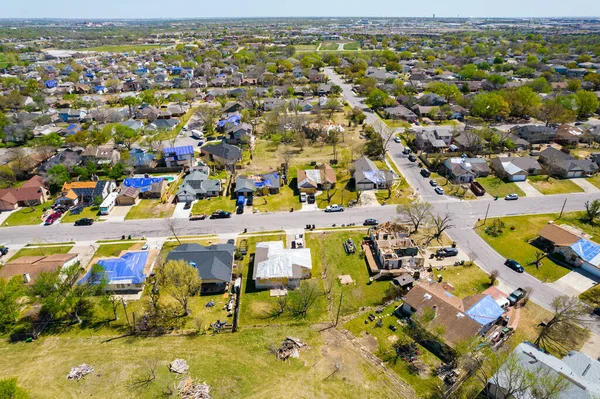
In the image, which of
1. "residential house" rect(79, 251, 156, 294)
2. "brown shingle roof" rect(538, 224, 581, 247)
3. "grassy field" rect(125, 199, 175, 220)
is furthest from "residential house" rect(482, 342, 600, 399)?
"grassy field" rect(125, 199, 175, 220)

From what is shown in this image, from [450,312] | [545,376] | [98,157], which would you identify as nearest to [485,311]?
[450,312]

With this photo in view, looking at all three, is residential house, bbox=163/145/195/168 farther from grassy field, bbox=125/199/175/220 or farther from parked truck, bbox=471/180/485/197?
parked truck, bbox=471/180/485/197

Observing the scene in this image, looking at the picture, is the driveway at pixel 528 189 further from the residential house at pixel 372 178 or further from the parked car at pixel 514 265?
the residential house at pixel 372 178

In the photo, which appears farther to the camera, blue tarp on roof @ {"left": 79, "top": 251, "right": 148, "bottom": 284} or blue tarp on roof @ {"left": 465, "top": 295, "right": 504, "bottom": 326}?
blue tarp on roof @ {"left": 79, "top": 251, "right": 148, "bottom": 284}

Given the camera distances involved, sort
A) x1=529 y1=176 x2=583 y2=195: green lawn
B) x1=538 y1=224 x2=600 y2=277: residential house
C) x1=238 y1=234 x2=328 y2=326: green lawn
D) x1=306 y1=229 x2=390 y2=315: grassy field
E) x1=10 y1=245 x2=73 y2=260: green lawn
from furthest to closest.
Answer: x1=529 y1=176 x2=583 y2=195: green lawn
x1=10 y1=245 x2=73 y2=260: green lawn
x1=538 y1=224 x2=600 y2=277: residential house
x1=306 y1=229 x2=390 y2=315: grassy field
x1=238 y1=234 x2=328 y2=326: green lawn

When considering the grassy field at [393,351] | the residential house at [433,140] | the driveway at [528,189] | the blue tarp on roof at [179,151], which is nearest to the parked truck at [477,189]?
the driveway at [528,189]

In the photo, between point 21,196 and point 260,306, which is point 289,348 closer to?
point 260,306

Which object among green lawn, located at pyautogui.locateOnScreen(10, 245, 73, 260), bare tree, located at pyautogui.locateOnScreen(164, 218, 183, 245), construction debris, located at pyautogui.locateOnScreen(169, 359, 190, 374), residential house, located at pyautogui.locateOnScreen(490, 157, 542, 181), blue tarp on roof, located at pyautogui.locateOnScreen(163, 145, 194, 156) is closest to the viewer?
construction debris, located at pyautogui.locateOnScreen(169, 359, 190, 374)
